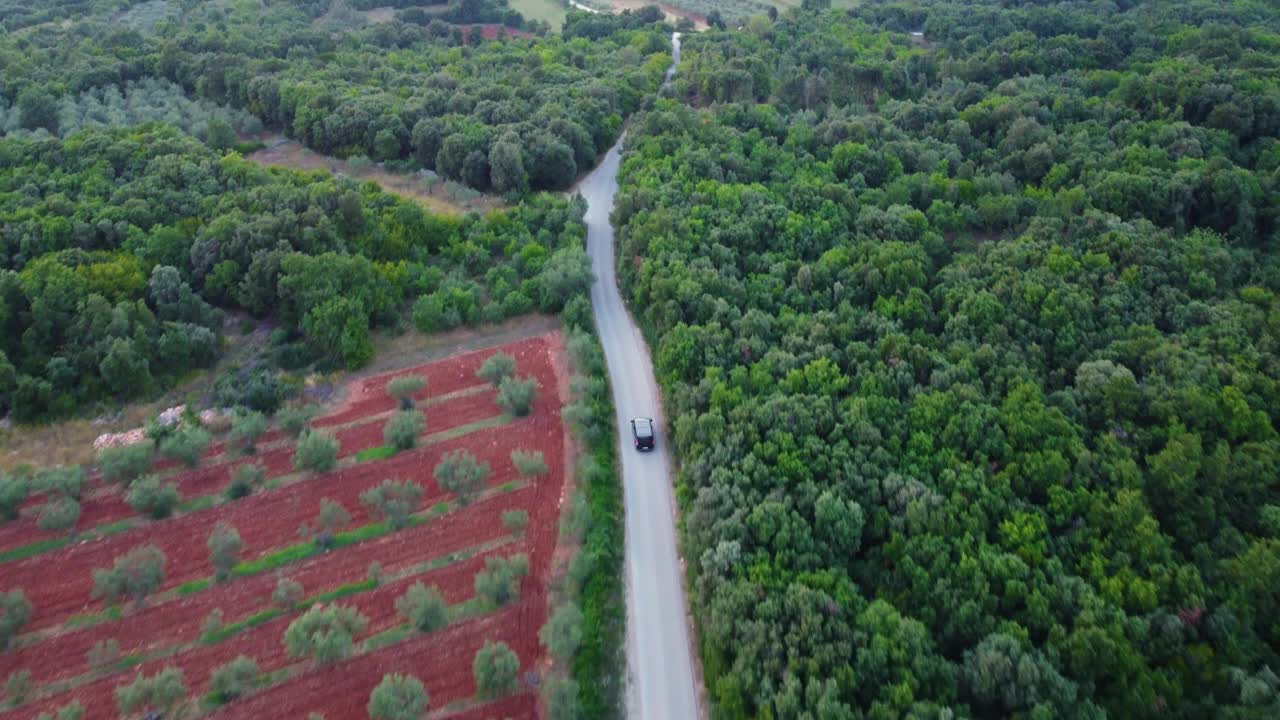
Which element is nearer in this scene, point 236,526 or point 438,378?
point 236,526

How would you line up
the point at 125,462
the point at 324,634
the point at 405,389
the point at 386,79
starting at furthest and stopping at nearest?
the point at 386,79
the point at 405,389
the point at 125,462
the point at 324,634

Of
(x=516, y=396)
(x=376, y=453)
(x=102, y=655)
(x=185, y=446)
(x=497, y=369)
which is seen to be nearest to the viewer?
(x=102, y=655)

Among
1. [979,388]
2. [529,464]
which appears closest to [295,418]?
[529,464]

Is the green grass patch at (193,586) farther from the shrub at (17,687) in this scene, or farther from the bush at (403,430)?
the bush at (403,430)

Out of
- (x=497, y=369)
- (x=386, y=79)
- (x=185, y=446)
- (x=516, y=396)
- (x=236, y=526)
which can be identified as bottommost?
(x=236, y=526)

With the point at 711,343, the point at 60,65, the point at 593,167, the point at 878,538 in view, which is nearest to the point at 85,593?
the point at 711,343

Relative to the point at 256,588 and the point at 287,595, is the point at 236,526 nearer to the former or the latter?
the point at 256,588

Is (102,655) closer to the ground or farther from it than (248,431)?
closer to the ground
